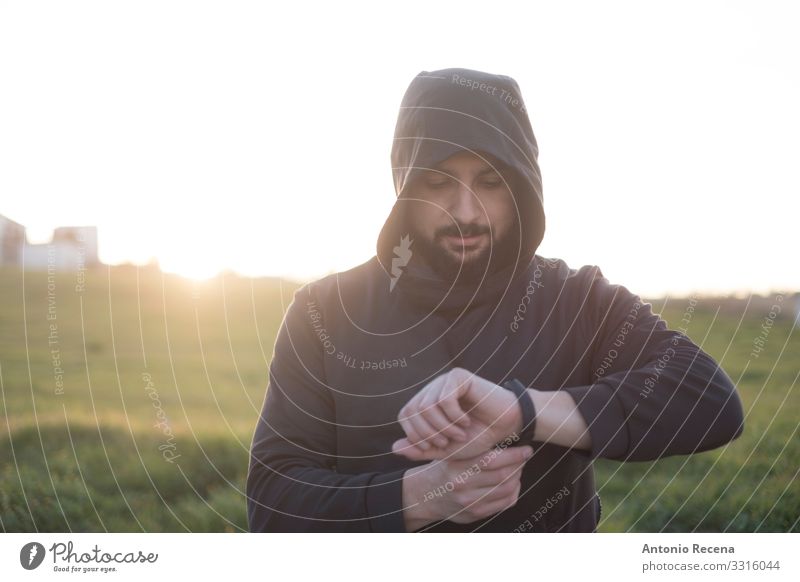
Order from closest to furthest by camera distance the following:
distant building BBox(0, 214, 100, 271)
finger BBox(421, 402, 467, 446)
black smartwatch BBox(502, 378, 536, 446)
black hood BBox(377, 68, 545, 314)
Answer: finger BBox(421, 402, 467, 446) < black smartwatch BBox(502, 378, 536, 446) < black hood BBox(377, 68, 545, 314) < distant building BBox(0, 214, 100, 271)

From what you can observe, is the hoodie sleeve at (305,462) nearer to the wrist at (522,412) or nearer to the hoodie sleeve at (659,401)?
the wrist at (522,412)

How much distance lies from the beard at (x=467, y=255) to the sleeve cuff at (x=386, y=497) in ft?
1.10

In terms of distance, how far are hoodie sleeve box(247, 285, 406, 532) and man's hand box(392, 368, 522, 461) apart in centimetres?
11

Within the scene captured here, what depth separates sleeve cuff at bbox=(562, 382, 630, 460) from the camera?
3.52ft

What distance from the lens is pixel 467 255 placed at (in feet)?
4.07

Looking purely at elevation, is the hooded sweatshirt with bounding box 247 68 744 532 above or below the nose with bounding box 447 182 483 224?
below

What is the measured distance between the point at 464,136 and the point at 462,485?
0.52 metres

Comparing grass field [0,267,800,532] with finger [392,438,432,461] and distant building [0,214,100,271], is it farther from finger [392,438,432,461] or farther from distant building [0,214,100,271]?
finger [392,438,432,461]

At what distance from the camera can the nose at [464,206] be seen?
4.00 ft

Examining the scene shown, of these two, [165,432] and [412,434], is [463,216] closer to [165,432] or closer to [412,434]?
[412,434]

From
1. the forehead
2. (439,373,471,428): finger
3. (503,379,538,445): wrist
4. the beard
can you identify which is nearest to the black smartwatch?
(503,379,538,445): wrist

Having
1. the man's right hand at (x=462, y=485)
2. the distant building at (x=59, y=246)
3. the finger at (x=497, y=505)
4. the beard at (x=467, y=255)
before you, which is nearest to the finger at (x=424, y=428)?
the man's right hand at (x=462, y=485)
